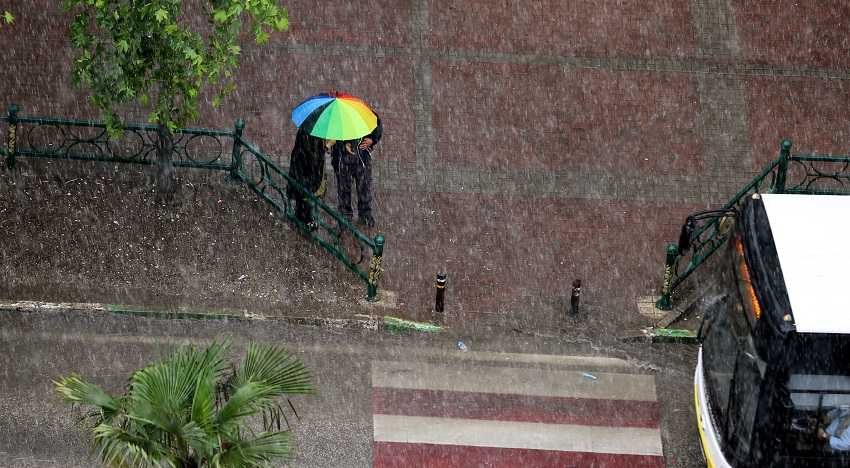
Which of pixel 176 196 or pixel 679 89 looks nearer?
pixel 176 196

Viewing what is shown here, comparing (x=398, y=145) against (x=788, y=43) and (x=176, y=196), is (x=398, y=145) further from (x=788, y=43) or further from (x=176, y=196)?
(x=788, y=43)

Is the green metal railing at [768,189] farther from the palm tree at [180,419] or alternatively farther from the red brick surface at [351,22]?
the palm tree at [180,419]

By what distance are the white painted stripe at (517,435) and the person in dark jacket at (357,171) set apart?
4060 mm

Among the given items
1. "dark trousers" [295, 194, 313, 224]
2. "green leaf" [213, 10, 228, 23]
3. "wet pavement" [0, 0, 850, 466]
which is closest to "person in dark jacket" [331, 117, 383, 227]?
"wet pavement" [0, 0, 850, 466]

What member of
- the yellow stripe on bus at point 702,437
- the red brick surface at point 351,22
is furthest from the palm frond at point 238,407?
the red brick surface at point 351,22

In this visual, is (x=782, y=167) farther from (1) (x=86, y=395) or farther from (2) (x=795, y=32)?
(1) (x=86, y=395)

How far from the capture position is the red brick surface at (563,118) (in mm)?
20547

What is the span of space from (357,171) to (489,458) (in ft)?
16.5

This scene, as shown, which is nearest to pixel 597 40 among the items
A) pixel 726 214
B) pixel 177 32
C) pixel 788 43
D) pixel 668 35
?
pixel 668 35

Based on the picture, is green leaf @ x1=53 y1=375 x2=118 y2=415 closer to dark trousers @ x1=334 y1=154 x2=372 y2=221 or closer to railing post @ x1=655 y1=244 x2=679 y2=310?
dark trousers @ x1=334 y1=154 x2=372 y2=221

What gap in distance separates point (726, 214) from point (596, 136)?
478cm

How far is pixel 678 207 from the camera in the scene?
1988cm

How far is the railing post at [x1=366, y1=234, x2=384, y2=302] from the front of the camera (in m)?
16.9

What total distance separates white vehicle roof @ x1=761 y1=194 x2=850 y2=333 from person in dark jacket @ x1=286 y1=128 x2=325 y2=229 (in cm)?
636
